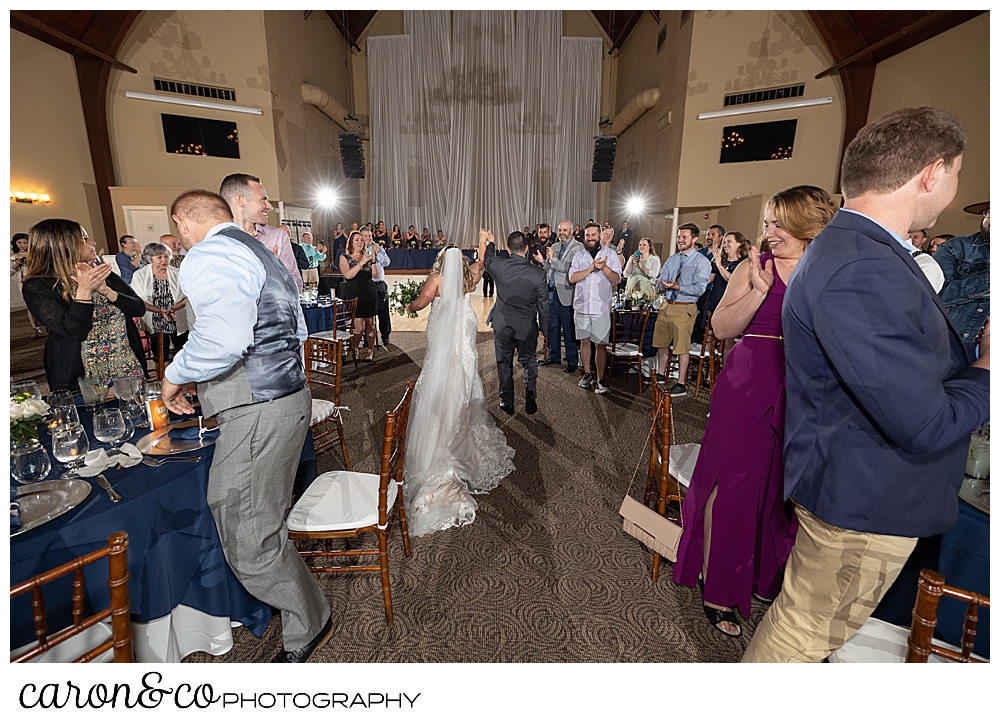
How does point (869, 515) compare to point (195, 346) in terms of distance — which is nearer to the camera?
point (869, 515)

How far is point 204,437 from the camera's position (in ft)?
5.79

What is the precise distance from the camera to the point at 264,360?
5.18 feet

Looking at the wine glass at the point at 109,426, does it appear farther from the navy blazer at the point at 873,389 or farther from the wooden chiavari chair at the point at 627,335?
the wooden chiavari chair at the point at 627,335

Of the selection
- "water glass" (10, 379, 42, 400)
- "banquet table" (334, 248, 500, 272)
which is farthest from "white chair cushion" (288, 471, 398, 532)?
"banquet table" (334, 248, 500, 272)

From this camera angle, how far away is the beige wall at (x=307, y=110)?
1166 centimetres

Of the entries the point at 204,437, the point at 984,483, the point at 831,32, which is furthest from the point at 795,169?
the point at 204,437

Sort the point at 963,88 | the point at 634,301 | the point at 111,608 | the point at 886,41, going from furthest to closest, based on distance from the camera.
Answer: the point at 886,41 → the point at 963,88 → the point at 634,301 → the point at 111,608

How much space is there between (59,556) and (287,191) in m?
12.6

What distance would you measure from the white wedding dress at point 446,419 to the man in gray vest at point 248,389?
102 centimetres

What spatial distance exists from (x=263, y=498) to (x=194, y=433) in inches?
17.6

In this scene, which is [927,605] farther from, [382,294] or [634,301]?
[382,294]

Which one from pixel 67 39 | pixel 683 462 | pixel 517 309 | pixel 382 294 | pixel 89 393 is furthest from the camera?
pixel 67 39

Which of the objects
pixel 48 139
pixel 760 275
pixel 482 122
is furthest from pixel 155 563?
pixel 482 122
